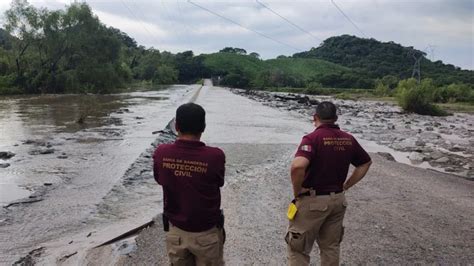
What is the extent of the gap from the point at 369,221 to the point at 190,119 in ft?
16.8

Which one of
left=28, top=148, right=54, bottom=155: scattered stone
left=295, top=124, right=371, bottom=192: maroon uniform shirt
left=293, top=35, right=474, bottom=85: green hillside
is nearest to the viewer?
left=295, top=124, right=371, bottom=192: maroon uniform shirt

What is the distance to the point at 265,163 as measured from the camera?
13711 millimetres

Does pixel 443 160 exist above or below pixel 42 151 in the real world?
above

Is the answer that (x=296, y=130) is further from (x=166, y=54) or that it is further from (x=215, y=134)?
(x=166, y=54)

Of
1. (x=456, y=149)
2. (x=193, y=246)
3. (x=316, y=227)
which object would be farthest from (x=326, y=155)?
(x=456, y=149)

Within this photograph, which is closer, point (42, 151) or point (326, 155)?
point (326, 155)

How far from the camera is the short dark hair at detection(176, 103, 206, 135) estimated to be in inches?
128

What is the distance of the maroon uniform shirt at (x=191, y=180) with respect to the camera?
10.4 feet

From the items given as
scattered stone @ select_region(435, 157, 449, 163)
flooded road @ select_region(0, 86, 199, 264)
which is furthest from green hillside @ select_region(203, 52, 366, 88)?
flooded road @ select_region(0, 86, 199, 264)

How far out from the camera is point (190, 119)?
10.8 ft

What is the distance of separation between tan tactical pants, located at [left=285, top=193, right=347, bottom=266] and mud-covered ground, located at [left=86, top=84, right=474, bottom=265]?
142cm

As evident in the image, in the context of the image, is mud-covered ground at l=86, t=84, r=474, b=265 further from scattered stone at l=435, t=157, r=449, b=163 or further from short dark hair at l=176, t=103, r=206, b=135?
short dark hair at l=176, t=103, r=206, b=135

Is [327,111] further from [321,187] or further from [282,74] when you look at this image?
[282,74]

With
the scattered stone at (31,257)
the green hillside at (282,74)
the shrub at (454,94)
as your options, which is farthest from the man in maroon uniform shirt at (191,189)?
the green hillside at (282,74)
